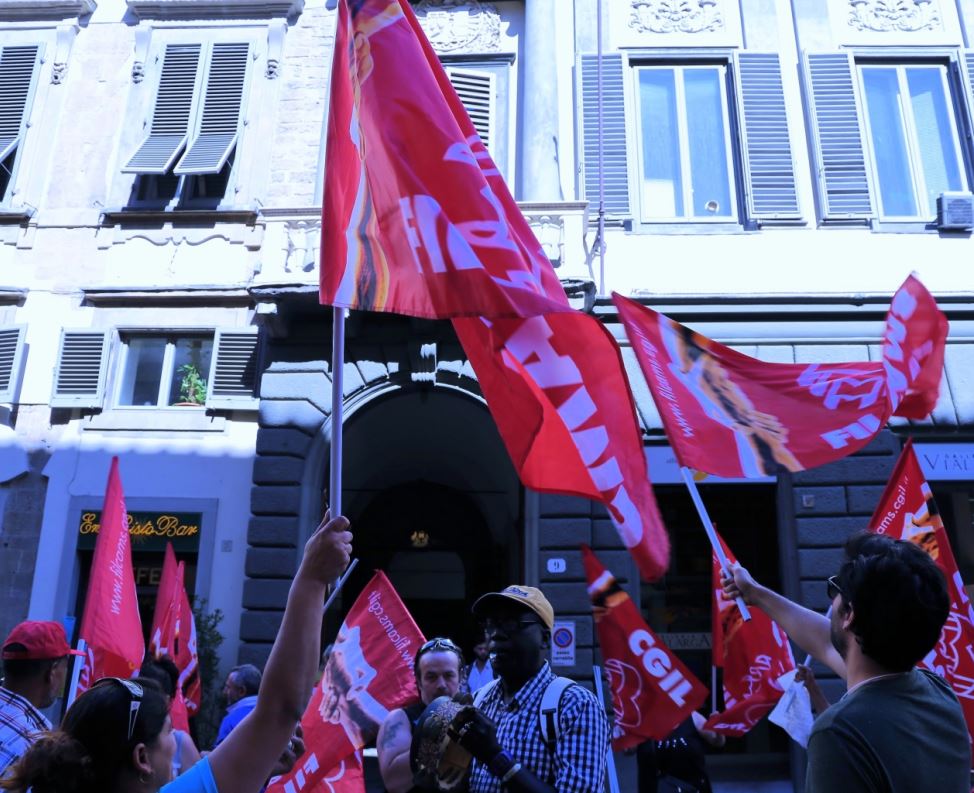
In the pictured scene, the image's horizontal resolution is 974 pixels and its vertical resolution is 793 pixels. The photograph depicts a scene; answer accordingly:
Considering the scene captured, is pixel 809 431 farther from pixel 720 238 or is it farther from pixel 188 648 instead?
pixel 720 238

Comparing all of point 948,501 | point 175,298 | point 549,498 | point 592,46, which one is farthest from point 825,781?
point 592,46

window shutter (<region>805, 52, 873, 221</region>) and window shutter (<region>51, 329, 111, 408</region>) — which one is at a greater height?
window shutter (<region>805, 52, 873, 221</region>)

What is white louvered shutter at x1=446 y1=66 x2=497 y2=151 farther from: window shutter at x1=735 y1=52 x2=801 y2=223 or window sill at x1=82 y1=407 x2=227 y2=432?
window sill at x1=82 y1=407 x2=227 y2=432

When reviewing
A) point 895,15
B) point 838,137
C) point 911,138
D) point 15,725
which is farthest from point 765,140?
point 15,725

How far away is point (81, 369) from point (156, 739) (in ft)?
31.8

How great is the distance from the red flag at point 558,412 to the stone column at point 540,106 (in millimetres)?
7406

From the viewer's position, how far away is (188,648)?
688 centimetres

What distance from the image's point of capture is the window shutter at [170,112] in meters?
11.5

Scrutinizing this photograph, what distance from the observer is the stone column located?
1101cm

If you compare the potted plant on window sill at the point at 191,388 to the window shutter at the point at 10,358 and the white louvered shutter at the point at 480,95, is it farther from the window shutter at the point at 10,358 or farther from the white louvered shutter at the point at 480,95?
→ the white louvered shutter at the point at 480,95

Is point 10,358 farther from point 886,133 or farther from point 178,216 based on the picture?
point 886,133

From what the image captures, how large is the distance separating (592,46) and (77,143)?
684 cm

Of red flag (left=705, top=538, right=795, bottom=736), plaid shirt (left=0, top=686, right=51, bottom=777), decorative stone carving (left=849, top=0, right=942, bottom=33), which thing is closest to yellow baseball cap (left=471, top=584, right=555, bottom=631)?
plaid shirt (left=0, top=686, right=51, bottom=777)

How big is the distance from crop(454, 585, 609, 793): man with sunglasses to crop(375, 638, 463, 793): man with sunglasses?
0.72 metres
